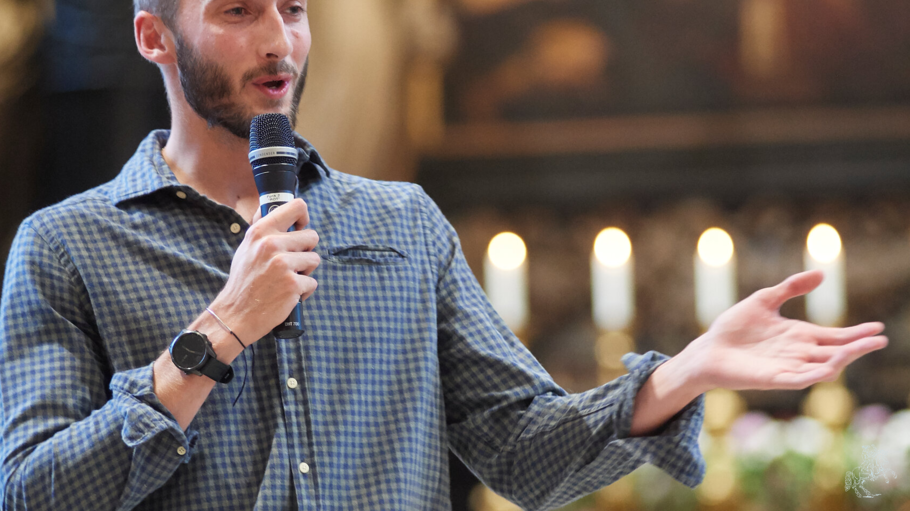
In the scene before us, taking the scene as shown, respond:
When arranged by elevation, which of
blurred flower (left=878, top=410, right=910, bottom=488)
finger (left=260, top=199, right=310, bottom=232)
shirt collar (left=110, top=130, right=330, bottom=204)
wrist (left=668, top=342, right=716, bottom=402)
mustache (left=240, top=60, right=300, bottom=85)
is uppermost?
mustache (left=240, top=60, right=300, bottom=85)


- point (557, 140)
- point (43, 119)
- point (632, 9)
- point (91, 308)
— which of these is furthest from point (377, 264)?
point (632, 9)

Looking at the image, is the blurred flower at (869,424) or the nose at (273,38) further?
the blurred flower at (869,424)

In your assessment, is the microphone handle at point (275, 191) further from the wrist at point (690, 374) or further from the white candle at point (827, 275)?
the white candle at point (827, 275)

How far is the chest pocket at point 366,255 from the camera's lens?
153cm

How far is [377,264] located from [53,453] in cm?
56

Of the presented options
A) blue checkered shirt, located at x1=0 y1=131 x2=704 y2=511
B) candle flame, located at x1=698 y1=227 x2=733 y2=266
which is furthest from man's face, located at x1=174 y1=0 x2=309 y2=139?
candle flame, located at x1=698 y1=227 x2=733 y2=266

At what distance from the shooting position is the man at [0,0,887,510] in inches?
49.6

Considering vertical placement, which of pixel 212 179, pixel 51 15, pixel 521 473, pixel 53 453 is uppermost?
pixel 51 15

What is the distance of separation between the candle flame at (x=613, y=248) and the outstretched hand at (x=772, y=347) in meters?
3.11

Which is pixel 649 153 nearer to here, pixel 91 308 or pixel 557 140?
pixel 557 140

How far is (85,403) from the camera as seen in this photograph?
53.5 inches

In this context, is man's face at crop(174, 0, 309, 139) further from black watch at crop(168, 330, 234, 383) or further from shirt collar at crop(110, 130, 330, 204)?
black watch at crop(168, 330, 234, 383)

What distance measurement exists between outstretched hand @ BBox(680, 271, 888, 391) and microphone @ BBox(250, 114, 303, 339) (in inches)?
21.5

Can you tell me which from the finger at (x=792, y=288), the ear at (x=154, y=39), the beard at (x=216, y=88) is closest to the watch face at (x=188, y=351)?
the beard at (x=216, y=88)
